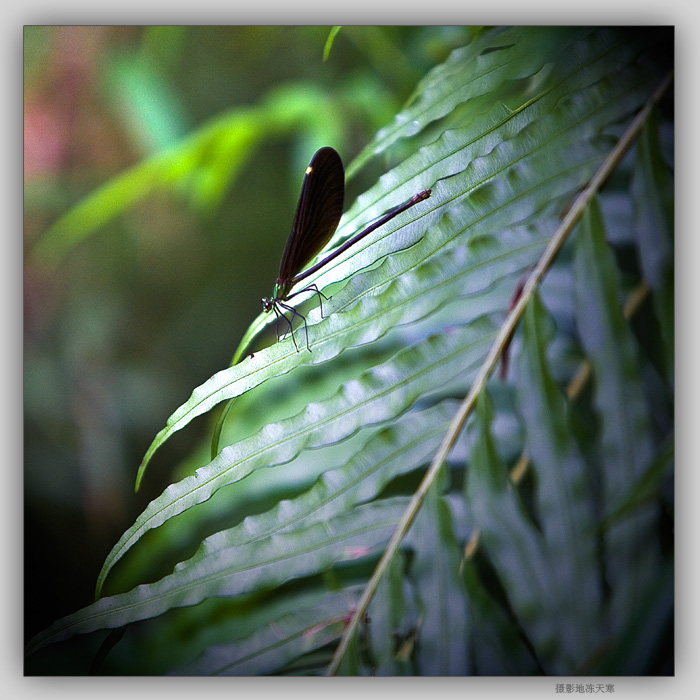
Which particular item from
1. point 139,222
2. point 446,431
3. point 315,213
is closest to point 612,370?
point 446,431

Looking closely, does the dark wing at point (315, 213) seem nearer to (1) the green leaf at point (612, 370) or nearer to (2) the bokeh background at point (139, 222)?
(2) the bokeh background at point (139, 222)

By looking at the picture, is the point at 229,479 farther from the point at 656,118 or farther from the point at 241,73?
the point at 656,118

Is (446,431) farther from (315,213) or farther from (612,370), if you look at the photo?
A: (315,213)

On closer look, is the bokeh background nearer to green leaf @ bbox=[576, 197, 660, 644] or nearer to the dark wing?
the dark wing

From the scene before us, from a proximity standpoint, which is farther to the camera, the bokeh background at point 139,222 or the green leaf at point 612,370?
the bokeh background at point 139,222

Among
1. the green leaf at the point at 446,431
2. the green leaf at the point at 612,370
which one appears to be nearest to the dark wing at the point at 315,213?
the green leaf at the point at 446,431

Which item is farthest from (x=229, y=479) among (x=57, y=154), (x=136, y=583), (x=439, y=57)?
(x=439, y=57)
